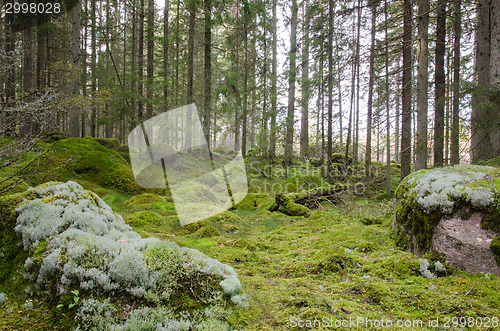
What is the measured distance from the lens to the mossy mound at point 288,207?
26.5 ft

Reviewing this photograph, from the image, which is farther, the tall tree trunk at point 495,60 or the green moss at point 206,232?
the tall tree trunk at point 495,60

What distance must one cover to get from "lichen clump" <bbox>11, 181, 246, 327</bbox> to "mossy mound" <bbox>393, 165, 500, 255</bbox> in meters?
2.94

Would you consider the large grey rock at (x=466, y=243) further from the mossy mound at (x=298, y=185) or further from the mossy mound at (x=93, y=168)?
the mossy mound at (x=93, y=168)

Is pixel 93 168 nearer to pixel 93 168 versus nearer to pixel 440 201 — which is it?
pixel 93 168

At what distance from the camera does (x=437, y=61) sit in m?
8.98

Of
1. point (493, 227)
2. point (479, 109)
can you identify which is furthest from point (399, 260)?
point (479, 109)

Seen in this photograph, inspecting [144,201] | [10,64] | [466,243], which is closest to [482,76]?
[466,243]

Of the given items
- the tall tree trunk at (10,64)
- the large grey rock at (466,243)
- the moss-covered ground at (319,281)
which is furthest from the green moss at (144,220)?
the large grey rock at (466,243)

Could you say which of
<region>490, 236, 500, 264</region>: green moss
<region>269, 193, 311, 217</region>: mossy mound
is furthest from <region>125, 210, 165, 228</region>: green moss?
<region>490, 236, 500, 264</region>: green moss

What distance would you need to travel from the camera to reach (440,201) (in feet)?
10.4

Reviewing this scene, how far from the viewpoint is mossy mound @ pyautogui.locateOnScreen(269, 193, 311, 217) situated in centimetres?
808

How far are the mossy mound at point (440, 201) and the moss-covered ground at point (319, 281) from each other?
14.0 inches

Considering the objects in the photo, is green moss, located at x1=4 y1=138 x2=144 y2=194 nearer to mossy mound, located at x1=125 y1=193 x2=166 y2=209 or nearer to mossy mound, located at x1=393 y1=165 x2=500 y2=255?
mossy mound, located at x1=125 y1=193 x2=166 y2=209

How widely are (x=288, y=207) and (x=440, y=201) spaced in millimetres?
5260
